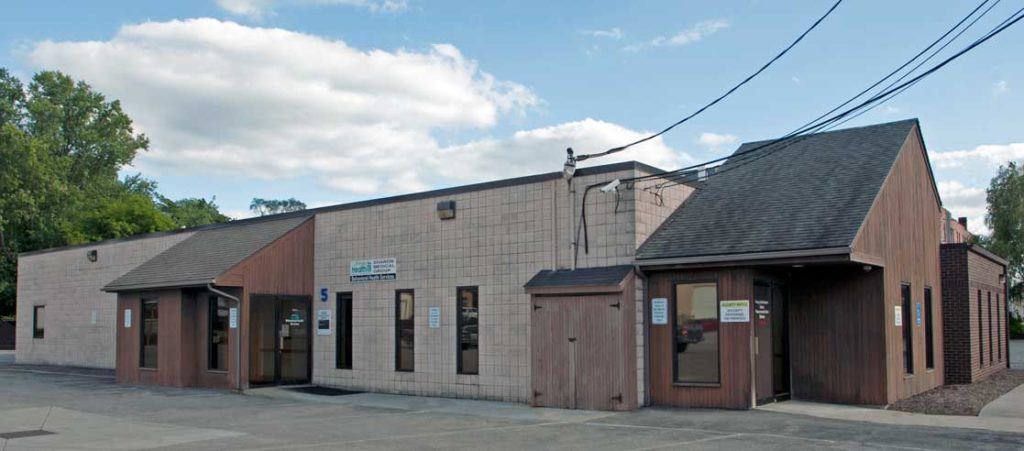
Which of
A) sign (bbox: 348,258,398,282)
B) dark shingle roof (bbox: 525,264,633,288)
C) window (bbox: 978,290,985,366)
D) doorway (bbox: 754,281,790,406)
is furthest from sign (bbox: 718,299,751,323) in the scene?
window (bbox: 978,290,985,366)

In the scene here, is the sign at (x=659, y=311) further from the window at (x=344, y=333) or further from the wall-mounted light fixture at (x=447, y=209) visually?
the window at (x=344, y=333)

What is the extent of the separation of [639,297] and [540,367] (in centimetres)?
208

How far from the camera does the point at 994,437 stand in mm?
10984

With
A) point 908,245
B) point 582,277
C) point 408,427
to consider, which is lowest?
point 408,427

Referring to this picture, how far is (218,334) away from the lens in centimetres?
1956

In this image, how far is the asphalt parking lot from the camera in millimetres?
11008

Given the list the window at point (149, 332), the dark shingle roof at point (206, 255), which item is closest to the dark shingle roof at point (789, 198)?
the dark shingle roof at point (206, 255)

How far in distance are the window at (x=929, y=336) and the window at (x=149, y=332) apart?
56.2 ft

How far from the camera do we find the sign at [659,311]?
1469 centimetres

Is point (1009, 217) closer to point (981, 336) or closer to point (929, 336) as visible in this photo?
point (981, 336)

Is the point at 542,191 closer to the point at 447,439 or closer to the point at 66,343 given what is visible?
the point at 447,439

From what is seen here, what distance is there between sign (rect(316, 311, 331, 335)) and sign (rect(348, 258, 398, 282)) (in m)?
1.05

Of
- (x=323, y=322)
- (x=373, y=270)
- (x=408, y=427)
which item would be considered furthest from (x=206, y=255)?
(x=408, y=427)

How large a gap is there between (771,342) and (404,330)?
738cm
